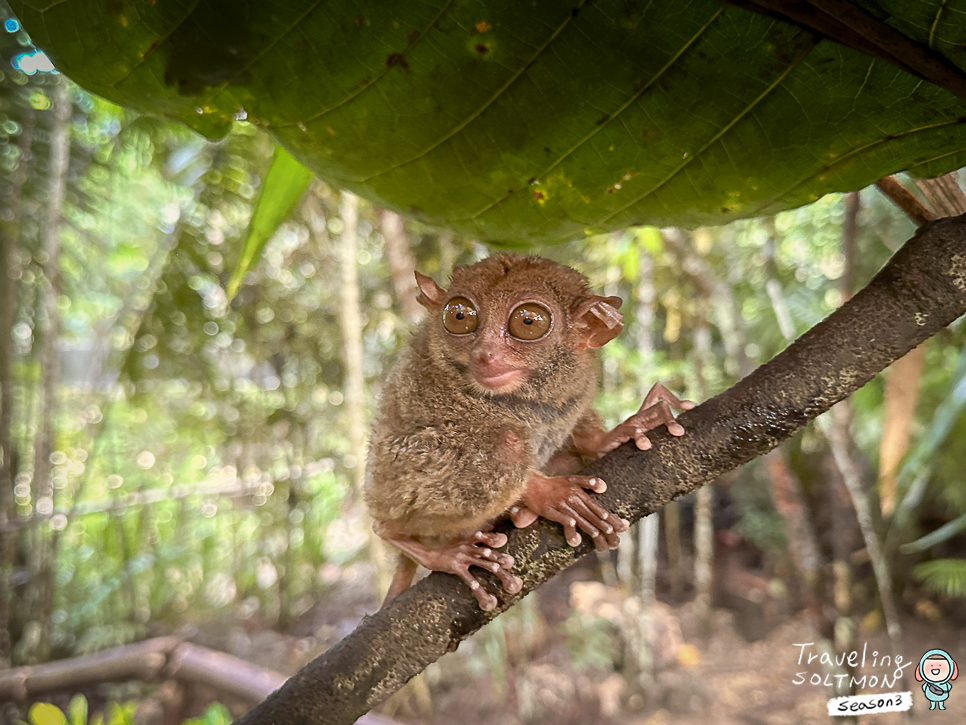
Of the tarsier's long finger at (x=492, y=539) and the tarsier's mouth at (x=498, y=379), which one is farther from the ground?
the tarsier's mouth at (x=498, y=379)

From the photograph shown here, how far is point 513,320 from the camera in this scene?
0.98 meters

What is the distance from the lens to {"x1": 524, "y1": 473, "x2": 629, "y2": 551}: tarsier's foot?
2.79ft

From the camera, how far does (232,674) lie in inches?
127

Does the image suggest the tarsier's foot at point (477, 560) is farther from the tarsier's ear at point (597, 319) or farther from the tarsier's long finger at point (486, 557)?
the tarsier's ear at point (597, 319)

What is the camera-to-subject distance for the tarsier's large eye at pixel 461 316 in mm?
991

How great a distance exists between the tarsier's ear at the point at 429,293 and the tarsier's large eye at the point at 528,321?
18cm

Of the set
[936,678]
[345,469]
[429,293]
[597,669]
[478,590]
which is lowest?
[597,669]

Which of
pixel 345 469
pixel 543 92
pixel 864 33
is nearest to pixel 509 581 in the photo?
pixel 543 92

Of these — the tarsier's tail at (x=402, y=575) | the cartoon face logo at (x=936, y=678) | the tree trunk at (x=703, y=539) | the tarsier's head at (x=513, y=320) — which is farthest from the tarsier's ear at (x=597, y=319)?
the tree trunk at (x=703, y=539)

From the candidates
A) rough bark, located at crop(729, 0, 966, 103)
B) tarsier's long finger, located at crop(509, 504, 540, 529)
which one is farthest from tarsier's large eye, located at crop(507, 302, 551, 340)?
rough bark, located at crop(729, 0, 966, 103)

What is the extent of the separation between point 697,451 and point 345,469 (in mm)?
4215

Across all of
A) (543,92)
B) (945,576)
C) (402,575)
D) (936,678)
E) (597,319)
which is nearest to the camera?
(543,92)

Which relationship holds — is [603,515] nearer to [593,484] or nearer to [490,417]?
[593,484]

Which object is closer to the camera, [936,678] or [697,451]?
[697,451]
